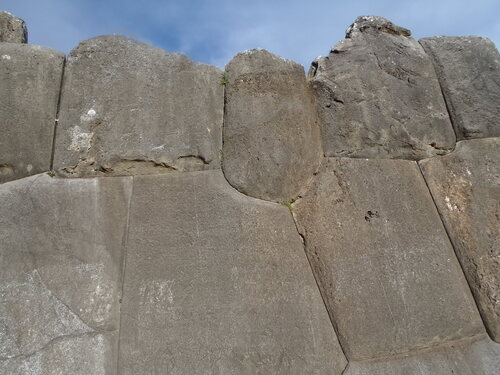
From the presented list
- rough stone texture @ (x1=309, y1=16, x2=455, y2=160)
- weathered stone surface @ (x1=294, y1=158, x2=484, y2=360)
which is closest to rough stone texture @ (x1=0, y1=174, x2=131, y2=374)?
weathered stone surface @ (x1=294, y1=158, x2=484, y2=360)

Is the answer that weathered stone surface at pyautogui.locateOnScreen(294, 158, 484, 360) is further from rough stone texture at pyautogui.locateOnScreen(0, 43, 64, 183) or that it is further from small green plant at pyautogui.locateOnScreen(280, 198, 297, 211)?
rough stone texture at pyautogui.locateOnScreen(0, 43, 64, 183)

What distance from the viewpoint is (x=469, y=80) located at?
89.2 inches

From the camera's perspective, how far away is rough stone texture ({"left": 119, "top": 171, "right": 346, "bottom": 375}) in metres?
1.47

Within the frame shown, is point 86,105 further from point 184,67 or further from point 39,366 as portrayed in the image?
point 39,366

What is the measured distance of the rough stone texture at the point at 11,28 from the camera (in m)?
1.90

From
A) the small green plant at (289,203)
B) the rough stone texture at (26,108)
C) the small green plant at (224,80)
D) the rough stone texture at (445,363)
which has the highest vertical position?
the small green plant at (224,80)

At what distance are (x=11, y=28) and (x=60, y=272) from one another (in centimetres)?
129

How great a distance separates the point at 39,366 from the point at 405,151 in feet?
6.38

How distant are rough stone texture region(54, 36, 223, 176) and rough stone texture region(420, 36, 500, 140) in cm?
139

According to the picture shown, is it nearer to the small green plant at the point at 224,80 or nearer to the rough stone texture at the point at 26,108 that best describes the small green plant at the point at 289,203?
the small green plant at the point at 224,80

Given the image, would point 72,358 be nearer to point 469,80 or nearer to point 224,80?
point 224,80

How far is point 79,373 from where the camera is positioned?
4.53 ft

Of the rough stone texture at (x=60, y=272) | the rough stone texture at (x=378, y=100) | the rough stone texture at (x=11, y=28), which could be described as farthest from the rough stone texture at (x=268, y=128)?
the rough stone texture at (x=11, y=28)

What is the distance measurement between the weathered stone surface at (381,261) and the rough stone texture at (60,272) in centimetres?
88
